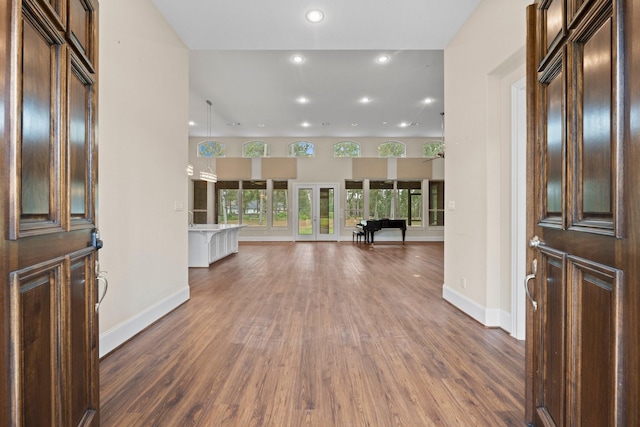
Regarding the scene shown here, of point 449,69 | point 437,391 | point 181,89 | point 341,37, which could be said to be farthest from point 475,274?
point 181,89

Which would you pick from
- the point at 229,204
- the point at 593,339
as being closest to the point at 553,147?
the point at 593,339

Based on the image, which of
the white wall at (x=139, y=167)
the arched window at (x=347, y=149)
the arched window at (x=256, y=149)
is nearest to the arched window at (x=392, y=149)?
the arched window at (x=347, y=149)

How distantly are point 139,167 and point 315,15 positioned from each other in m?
2.36

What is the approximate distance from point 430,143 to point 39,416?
38.5 feet

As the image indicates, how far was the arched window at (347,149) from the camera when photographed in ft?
36.3

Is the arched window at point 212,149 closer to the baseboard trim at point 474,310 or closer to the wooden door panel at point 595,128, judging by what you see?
the baseboard trim at point 474,310

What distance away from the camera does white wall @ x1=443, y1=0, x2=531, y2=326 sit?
2.70 m

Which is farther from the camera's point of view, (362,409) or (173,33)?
(173,33)

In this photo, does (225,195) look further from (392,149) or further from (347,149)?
(392,149)

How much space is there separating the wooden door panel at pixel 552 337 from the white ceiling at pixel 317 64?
9.44 ft

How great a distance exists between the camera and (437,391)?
6.13ft

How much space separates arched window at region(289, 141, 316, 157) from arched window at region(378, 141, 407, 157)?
8.51ft

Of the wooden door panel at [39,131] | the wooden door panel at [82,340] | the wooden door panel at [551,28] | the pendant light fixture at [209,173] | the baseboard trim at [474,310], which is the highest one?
the pendant light fixture at [209,173]

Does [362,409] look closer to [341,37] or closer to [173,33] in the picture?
[341,37]
